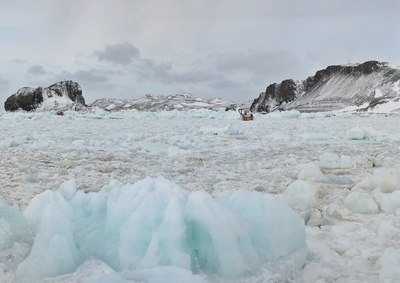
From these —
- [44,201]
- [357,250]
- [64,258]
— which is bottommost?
[357,250]

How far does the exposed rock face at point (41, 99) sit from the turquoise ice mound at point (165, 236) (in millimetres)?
86721

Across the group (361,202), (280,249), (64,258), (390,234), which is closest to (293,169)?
(361,202)

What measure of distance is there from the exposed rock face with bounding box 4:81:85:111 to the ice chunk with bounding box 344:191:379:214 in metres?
86.3

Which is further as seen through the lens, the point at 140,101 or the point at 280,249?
the point at 140,101

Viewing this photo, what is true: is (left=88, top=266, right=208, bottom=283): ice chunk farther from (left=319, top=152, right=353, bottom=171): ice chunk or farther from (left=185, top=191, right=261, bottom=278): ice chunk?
(left=319, top=152, right=353, bottom=171): ice chunk

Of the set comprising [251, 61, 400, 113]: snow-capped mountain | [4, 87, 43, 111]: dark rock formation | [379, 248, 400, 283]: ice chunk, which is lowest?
[379, 248, 400, 283]: ice chunk

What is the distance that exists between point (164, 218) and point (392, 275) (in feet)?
3.51

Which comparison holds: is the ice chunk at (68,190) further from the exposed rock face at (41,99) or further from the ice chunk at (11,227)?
the exposed rock face at (41,99)

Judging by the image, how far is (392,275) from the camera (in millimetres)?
1991

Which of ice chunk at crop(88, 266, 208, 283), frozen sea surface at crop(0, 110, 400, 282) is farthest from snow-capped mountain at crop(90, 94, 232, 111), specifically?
ice chunk at crop(88, 266, 208, 283)

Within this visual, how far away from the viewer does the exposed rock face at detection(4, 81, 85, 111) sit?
8775cm

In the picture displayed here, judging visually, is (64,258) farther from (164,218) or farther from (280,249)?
(280,249)

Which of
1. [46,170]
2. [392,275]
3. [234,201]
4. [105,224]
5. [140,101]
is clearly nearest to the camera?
[392,275]

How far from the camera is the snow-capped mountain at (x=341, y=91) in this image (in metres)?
71.4
